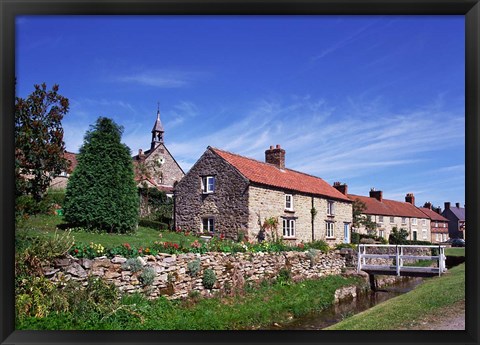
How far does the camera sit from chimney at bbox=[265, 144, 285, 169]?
2206cm

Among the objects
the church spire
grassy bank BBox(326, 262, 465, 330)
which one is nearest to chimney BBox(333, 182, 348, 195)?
grassy bank BBox(326, 262, 465, 330)

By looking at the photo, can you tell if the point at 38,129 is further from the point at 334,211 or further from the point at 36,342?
the point at 334,211

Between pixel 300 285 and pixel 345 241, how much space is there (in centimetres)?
1199

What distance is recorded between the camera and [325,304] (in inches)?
512

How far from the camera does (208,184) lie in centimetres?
Result: 1917

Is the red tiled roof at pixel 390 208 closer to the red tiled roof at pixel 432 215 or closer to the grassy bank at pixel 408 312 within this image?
the red tiled roof at pixel 432 215

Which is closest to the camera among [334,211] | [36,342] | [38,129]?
[36,342]

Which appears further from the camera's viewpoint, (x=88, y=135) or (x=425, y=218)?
(x=425, y=218)

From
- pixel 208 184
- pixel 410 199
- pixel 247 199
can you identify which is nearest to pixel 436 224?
pixel 410 199

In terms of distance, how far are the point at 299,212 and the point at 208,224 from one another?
4.71 meters

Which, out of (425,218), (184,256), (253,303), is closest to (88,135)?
(184,256)

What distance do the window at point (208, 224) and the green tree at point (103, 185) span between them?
440 cm

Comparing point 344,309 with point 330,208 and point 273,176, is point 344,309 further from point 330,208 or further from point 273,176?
point 330,208

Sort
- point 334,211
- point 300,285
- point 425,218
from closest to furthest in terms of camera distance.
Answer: point 300,285 → point 334,211 → point 425,218
